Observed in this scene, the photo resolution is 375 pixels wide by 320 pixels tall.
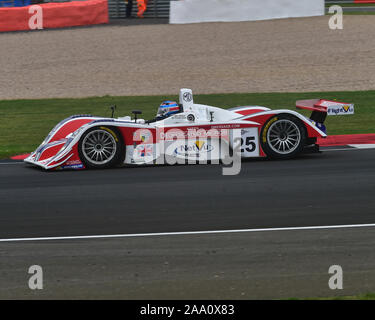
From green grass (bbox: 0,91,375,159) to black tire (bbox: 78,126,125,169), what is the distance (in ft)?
10.7

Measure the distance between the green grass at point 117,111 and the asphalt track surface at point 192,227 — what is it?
3.69 metres

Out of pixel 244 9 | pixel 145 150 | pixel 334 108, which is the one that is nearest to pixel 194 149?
pixel 145 150

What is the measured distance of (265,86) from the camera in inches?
870

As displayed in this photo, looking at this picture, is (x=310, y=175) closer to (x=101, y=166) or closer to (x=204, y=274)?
(x=101, y=166)

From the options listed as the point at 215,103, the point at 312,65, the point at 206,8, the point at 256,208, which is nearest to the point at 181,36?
the point at 206,8

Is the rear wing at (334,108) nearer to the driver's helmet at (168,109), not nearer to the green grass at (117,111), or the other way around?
the driver's helmet at (168,109)

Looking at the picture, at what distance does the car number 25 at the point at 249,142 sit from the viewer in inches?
482

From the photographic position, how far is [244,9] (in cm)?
3019

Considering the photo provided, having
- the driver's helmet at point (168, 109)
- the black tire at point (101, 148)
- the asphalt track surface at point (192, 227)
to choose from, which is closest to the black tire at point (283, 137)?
the asphalt track surface at point (192, 227)

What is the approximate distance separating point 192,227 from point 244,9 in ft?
74.3

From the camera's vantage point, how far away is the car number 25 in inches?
482

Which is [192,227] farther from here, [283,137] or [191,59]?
[191,59]

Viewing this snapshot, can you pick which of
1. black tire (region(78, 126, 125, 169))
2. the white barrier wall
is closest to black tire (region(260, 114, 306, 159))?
black tire (region(78, 126, 125, 169))

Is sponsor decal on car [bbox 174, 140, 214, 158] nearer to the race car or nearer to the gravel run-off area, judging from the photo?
the race car
